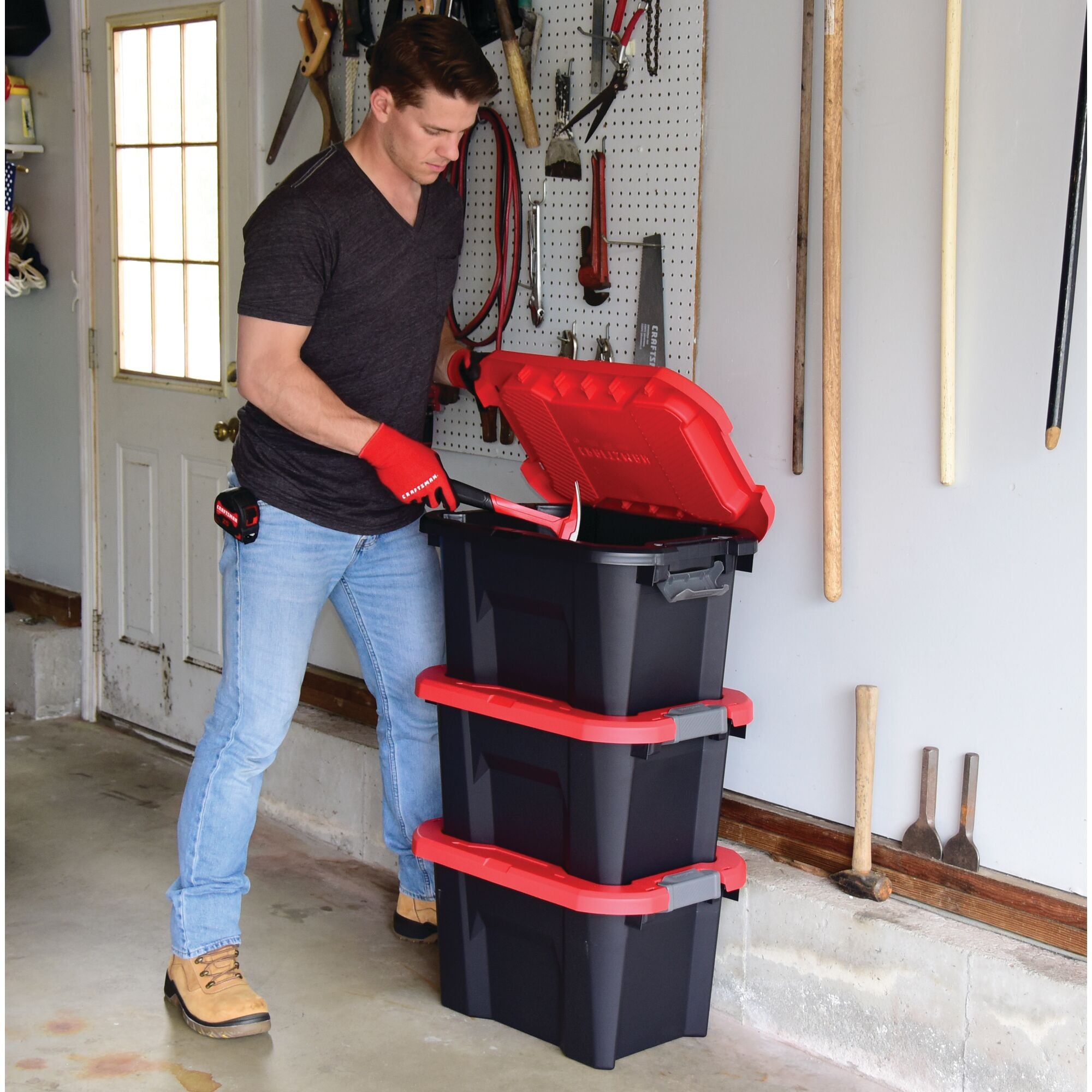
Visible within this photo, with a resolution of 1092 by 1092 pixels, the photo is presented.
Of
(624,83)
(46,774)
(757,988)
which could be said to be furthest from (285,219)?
(46,774)

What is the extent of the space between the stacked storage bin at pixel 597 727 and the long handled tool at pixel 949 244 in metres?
0.33

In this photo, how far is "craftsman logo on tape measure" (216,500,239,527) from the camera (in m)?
2.33

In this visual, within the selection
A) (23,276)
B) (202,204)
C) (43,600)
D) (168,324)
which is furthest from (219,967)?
(23,276)

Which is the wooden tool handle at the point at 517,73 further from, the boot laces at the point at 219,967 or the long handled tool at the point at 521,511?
the boot laces at the point at 219,967

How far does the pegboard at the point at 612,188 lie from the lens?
2484mm

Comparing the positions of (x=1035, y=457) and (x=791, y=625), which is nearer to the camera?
(x=1035, y=457)

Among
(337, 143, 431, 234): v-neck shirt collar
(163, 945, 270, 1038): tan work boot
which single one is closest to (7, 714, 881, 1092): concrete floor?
(163, 945, 270, 1038): tan work boot

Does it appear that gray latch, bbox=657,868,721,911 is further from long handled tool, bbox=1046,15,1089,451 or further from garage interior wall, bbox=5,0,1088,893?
long handled tool, bbox=1046,15,1089,451

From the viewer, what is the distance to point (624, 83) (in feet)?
8.38

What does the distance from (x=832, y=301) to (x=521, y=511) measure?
A: 642mm

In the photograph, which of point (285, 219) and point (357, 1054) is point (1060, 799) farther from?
point (285, 219)

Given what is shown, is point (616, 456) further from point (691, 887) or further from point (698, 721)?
point (691, 887)

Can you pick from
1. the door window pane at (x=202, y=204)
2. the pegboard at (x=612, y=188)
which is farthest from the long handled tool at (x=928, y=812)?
the door window pane at (x=202, y=204)

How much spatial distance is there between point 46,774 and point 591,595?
226 centimetres
